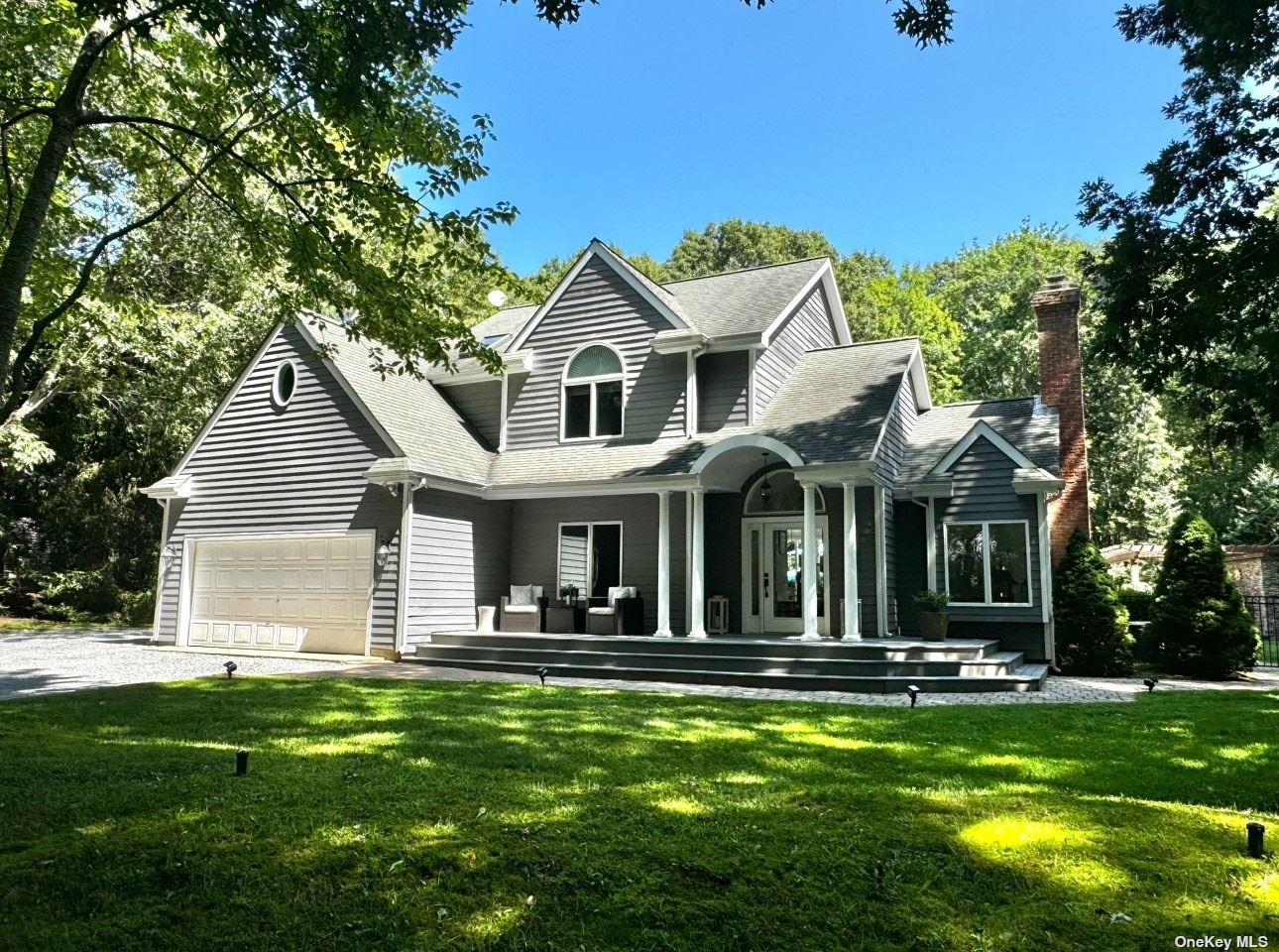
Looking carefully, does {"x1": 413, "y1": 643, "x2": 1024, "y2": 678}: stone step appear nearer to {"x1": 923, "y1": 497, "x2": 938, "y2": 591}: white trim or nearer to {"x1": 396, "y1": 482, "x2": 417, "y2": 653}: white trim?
{"x1": 396, "y1": 482, "x2": 417, "y2": 653}: white trim

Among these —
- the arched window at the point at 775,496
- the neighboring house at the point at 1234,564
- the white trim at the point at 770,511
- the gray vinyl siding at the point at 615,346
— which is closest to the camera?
the white trim at the point at 770,511

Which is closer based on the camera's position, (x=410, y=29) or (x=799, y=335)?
(x=410, y=29)

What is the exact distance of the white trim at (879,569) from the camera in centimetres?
1420

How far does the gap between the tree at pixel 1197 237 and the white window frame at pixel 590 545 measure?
337 inches

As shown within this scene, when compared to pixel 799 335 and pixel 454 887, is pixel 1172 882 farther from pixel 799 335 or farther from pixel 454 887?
pixel 799 335

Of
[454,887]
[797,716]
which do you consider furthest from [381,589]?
[454,887]

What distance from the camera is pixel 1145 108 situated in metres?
10.9

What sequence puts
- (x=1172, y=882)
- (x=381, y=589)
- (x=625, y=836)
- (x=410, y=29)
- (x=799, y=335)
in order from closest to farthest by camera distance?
(x=1172, y=882)
(x=625, y=836)
(x=410, y=29)
(x=381, y=589)
(x=799, y=335)

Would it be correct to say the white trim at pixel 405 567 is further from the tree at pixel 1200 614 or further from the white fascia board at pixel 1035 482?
the tree at pixel 1200 614

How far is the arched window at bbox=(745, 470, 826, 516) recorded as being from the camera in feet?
49.6

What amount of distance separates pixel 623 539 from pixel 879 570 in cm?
462

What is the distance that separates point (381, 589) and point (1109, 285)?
12.1 metres

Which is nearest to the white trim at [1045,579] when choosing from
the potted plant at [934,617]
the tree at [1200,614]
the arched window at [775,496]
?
the potted plant at [934,617]

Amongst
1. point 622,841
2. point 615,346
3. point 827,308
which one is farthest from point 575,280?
point 622,841
